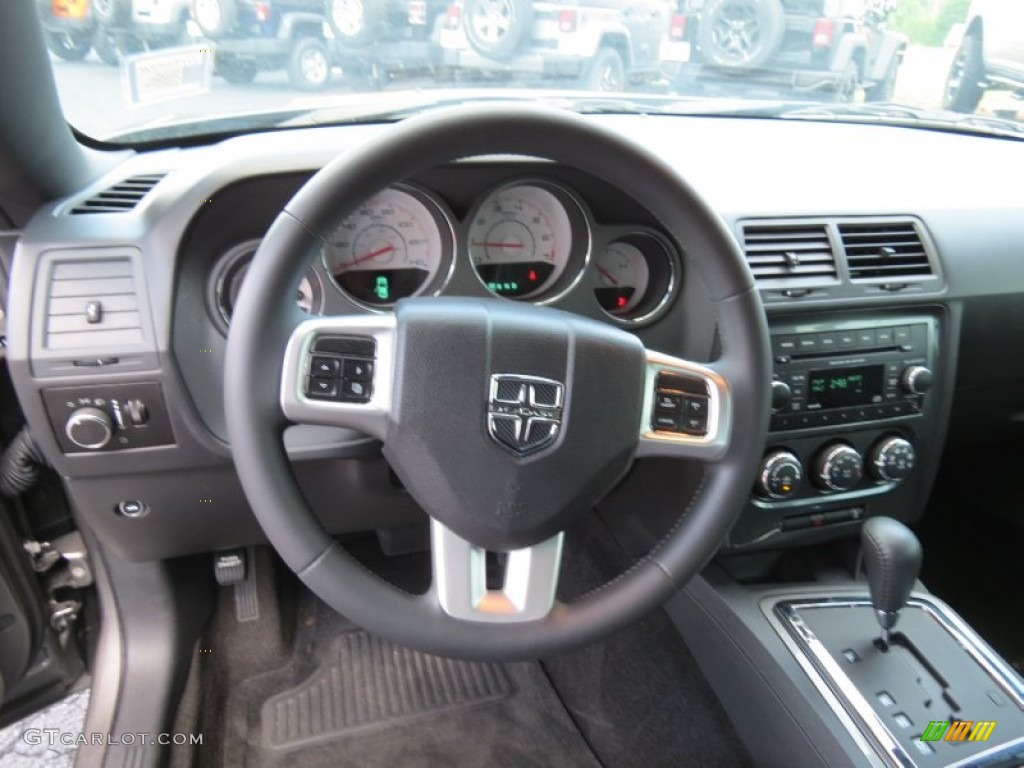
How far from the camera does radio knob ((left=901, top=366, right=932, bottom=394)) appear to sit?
60.7 inches

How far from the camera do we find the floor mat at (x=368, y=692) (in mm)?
1690

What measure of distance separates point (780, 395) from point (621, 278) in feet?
1.19

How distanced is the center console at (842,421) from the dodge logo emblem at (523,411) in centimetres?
63

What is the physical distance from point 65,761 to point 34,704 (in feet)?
0.51

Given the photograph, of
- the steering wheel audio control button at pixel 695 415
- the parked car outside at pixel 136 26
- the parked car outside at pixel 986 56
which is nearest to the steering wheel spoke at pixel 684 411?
the steering wheel audio control button at pixel 695 415

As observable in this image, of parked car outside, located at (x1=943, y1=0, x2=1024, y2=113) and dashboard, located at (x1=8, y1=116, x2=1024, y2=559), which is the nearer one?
dashboard, located at (x1=8, y1=116, x2=1024, y2=559)

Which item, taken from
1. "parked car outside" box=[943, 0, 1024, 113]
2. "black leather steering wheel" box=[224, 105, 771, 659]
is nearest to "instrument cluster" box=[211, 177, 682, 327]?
"black leather steering wheel" box=[224, 105, 771, 659]

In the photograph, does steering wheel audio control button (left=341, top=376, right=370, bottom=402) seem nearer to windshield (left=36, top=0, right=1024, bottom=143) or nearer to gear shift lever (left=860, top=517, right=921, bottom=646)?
windshield (left=36, top=0, right=1024, bottom=143)

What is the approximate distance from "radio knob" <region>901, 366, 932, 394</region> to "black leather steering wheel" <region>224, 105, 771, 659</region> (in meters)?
0.67

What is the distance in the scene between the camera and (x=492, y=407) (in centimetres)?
95

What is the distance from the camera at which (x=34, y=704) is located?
1.71m

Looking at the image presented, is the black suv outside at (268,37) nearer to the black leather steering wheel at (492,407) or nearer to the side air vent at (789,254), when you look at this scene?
the black leather steering wheel at (492,407)

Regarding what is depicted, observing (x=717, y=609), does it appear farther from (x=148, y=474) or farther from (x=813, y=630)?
(x=148, y=474)

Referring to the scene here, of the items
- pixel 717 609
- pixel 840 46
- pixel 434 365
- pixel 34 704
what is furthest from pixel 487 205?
pixel 34 704
